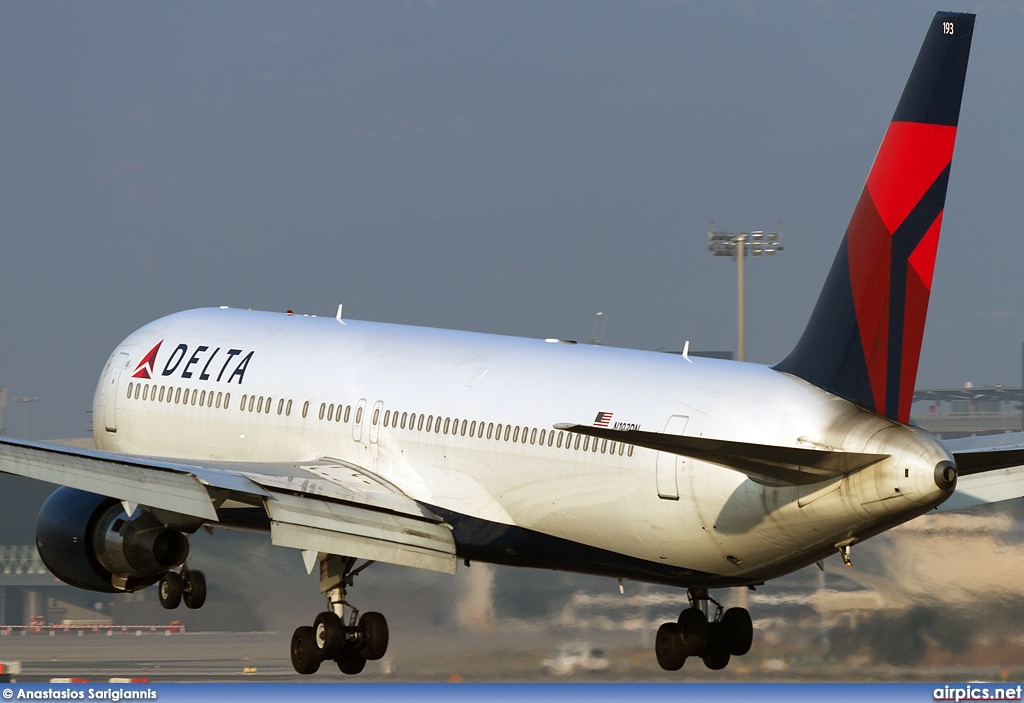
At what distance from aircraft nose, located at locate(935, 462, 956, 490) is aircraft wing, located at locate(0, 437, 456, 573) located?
9.13 m

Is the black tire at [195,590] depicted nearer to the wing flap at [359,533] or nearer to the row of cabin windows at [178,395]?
the row of cabin windows at [178,395]

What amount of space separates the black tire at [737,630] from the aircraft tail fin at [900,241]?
707cm

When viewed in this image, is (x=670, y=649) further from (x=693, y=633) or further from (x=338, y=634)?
(x=338, y=634)

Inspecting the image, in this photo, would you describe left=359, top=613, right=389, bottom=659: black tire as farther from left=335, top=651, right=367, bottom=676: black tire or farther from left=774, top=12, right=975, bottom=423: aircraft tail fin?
left=774, top=12, right=975, bottom=423: aircraft tail fin

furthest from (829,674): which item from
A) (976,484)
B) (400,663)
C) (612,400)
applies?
(612,400)

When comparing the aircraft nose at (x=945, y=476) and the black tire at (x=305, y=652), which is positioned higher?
the aircraft nose at (x=945, y=476)

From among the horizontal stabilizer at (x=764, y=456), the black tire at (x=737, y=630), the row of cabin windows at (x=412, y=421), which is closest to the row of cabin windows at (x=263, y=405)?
the row of cabin windows at (x=412, y=421)

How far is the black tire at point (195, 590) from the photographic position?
104 feet

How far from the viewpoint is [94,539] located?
101 feet

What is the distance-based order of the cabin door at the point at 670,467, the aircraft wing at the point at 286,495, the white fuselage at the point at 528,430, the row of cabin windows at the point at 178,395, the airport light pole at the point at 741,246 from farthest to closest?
the airport light pole at the point at 741,246, the row of cabin windows at the point at 178,395, the aircraft wing at the point at 286,495, the cabin door at the point at 670,467, the white fuselage at the point at 528,430

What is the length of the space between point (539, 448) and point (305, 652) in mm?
5561

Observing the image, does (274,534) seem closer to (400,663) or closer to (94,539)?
(94,539)

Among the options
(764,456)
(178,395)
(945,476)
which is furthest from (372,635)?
(945,476)

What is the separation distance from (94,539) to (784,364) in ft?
41.6
